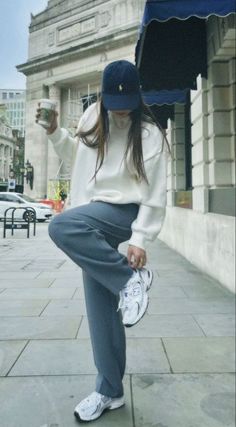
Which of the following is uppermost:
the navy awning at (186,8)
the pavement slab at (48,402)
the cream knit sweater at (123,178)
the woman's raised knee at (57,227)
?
the navy awning at (186,8)

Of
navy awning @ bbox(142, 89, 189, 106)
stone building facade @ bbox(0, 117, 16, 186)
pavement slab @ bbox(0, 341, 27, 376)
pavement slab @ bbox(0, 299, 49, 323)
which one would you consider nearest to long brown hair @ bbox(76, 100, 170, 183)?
pavement slab @ bbox(0, 341, 27, 376)

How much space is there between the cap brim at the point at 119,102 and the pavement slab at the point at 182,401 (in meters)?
1.10

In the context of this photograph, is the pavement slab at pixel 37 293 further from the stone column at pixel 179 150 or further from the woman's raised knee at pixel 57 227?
the stone column at pixel 179 150

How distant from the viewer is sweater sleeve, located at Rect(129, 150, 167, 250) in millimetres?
1798

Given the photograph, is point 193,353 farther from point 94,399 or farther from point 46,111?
point 46,111

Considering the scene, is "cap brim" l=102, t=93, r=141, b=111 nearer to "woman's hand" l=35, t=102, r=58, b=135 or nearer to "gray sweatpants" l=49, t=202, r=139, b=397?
"woman's hand" l=35, t=102, r=58, b=135

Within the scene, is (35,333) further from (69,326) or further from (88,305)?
(88,305)

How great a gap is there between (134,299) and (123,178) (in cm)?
55

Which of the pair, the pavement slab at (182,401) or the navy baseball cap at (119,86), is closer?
the pavement slab at (182,401)

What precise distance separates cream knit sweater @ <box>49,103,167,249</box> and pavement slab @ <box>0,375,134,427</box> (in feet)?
3.12

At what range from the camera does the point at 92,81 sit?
114 ft

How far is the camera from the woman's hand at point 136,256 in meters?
1.73

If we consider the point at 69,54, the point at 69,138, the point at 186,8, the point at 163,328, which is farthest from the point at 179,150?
the point at 69,54

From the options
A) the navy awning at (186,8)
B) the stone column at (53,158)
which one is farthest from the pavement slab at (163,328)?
the stone column at (53,158)
